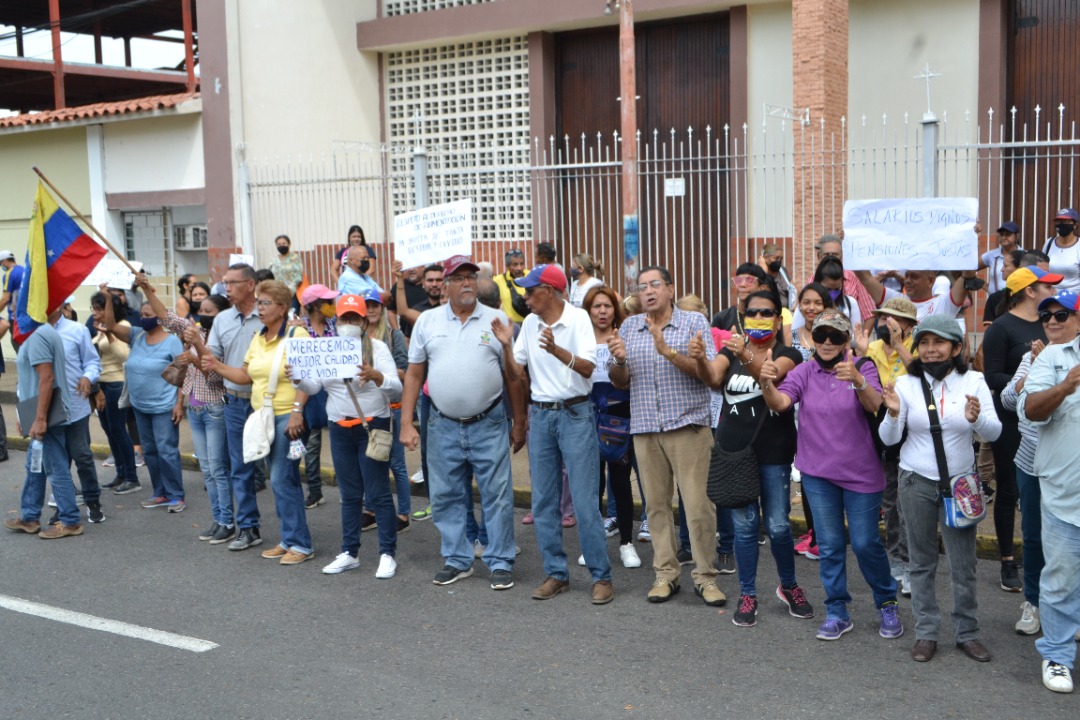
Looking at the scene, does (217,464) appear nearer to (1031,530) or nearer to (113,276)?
(113,276)

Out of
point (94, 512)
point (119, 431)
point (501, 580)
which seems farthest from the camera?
point (119, 431)

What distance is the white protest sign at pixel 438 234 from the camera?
8789mm

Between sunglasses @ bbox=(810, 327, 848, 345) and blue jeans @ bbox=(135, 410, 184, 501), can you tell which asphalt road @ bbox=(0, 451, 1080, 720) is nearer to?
sunglasses @ bbox=(810, 327, 848, 345)

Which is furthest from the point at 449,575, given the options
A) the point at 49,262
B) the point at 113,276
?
the point at 113,276

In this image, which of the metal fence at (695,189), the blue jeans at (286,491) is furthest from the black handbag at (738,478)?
the metal fence at (695,189)

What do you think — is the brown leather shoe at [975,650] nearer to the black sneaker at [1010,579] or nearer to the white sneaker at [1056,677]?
the white sneaker at [1056,677]

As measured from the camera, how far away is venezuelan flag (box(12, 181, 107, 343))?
827cm

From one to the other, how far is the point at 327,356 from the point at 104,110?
11288 millimetres

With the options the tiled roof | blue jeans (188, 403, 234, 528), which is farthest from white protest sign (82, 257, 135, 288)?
the tiled roof

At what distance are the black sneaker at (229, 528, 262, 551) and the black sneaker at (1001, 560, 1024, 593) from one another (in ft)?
16.2

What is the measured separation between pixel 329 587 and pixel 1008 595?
4012 millimetres

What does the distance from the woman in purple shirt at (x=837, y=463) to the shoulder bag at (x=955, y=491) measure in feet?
1.06

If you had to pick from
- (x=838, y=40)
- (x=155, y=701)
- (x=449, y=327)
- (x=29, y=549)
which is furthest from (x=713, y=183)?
(x=155, y=701)

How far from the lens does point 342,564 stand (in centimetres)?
722
